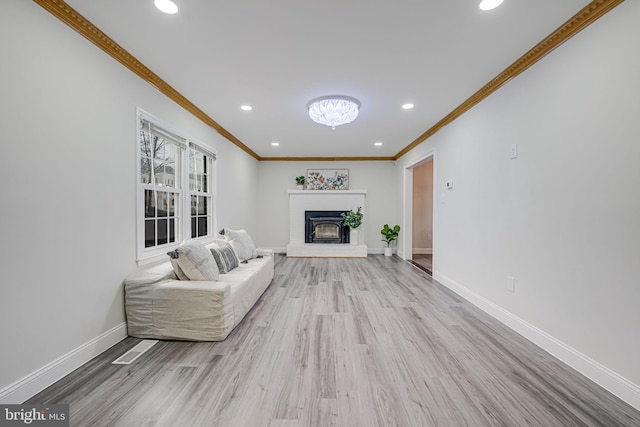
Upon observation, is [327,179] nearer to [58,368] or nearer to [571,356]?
[571,356]

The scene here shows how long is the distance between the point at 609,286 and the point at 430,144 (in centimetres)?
333

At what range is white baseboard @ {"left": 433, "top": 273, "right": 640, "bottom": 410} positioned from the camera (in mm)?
1552

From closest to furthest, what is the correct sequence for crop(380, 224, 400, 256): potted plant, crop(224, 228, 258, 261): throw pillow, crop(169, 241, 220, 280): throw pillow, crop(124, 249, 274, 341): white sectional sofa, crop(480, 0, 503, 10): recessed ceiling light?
crop(480, 0, 503, 10): recessed ceiling light
crop(124, 249, 274, 341): white sectional sofa
crop(169, 241, 220, 280): throw pillow
crop(224, 228, 258, 261): throw pillow
crop(380, 224, 400, 256): potted plant

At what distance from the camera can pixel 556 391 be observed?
64.6 inches

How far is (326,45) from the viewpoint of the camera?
2172mm

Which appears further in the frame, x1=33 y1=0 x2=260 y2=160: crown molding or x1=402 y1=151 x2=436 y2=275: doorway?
x1=402 y1=151 x2=436 y2=275: doorway

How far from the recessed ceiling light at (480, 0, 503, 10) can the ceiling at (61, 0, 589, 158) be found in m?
0.04

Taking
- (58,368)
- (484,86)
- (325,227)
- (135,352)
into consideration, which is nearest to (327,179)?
(325,227)

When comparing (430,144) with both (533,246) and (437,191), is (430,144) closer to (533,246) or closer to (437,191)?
(437,191)

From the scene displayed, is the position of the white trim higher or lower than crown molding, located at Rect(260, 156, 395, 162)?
lower

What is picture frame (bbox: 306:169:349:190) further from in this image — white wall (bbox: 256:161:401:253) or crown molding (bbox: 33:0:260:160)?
crown molding (bbox: 33:0:260:160)

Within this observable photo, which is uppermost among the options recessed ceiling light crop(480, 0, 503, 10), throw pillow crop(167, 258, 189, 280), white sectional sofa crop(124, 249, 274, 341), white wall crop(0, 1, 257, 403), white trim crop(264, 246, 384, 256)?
recessed ceiling light crop(480, 0, 503, 10)

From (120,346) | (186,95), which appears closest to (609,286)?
(120,346)

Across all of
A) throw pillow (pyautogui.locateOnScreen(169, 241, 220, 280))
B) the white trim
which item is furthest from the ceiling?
the white trim
